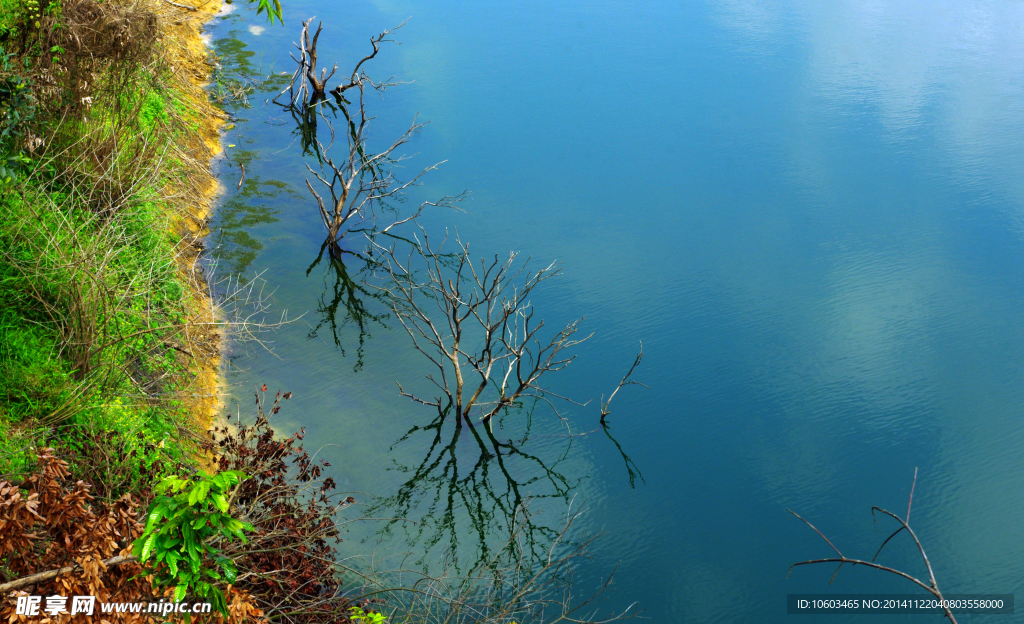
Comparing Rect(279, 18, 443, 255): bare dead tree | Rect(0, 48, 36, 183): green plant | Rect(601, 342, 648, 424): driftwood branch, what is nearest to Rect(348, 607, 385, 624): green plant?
Rect(601, 342, 648, 424): driftwood branch

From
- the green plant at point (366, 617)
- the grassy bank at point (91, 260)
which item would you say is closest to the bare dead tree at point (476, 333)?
the grassy bank at point (91, 260)

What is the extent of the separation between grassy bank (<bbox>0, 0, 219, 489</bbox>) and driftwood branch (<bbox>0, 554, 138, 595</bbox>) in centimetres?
178

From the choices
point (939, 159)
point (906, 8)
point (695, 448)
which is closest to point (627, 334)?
point (695, 448)

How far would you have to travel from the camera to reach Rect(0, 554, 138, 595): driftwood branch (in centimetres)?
352

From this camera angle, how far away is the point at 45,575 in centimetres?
361

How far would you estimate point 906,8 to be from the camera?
1920cm

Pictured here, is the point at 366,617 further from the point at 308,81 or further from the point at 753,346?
the point at 308,81

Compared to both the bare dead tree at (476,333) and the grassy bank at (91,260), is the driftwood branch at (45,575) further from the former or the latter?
the bare dead tree at (476,333)

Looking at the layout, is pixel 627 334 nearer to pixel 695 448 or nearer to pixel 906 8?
pixel 695 448

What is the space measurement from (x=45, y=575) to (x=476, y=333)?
22.6 ft

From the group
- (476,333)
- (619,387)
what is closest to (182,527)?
(619,387)

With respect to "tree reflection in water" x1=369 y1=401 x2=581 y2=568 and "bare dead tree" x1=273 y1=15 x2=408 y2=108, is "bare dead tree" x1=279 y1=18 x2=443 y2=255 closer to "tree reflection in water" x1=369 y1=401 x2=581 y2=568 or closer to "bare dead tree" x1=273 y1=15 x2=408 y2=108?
"bare dead tree" x1=273 y1=15 x2=408 y2=108

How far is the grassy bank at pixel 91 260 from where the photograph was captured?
6320mm

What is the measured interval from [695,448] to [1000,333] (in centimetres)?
507
